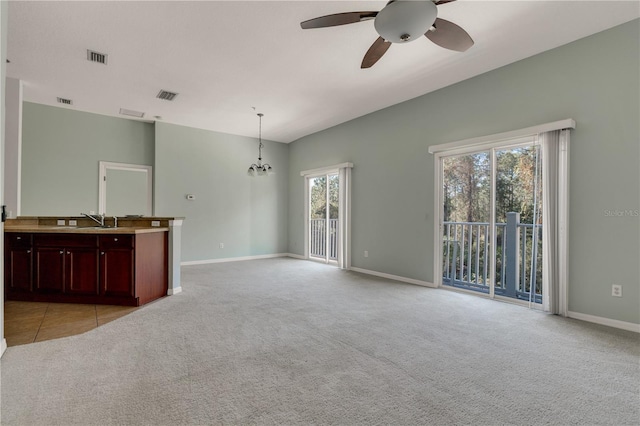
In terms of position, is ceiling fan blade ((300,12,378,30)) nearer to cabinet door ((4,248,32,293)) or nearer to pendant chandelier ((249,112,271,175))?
pendant chandelier ((249,112,271,175))

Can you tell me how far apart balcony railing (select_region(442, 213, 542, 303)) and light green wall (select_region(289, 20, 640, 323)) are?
37 cm

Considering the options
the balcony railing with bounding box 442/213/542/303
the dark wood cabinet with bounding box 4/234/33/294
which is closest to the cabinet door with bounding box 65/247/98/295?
the dark wood cabinet with bounding box 4/234/33/294

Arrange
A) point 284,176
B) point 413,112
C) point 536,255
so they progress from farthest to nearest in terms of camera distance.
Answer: point 284,176
point 413,112
point 536,255

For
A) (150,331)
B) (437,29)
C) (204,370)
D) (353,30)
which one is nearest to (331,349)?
(204,370)

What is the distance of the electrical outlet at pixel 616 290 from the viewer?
3.14 metres

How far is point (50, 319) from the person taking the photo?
10.8 feet

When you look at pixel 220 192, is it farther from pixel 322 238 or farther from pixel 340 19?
pixel 340 19

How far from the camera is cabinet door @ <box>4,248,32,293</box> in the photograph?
3.98 meters

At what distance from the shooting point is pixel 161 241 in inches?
169

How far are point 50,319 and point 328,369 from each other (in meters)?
3.13

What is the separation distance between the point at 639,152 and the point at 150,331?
510cm

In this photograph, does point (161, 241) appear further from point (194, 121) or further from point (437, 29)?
point (437, 29)

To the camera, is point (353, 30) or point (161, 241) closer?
point (353, 30)

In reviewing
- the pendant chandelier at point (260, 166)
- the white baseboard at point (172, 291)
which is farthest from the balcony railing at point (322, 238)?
the white baseboard at point (172, 291)
